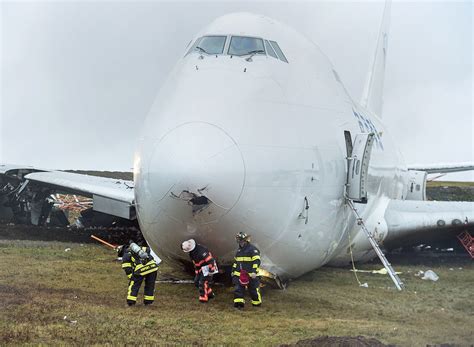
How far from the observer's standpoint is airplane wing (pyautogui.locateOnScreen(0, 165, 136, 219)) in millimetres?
18950

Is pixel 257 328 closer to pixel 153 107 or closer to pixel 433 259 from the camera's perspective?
pixel 153 107

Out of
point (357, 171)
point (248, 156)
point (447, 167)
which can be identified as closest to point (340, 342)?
point (248, 156)

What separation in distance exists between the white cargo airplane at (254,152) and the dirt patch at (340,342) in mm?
2435

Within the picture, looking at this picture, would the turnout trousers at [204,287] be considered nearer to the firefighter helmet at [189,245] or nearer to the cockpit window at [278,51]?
the firefighter helmet at [189,245]

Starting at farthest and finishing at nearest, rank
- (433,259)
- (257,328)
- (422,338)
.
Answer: (433,259), (257,328), (422,338)

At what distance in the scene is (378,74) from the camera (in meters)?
25.0

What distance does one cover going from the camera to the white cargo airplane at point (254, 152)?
29.0ft

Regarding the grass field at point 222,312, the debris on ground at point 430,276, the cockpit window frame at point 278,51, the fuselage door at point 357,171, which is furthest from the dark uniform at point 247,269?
the debris on ground at point 430,276

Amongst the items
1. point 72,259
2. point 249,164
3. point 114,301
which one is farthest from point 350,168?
point 72,259

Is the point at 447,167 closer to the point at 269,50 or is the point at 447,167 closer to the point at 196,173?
the point at 269,50

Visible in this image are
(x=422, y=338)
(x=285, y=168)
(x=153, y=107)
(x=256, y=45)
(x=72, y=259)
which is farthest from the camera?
(x=72, y=259)

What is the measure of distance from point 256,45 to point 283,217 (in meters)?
3.23

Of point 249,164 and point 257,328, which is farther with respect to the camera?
point 249,164

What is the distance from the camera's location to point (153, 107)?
1034 centimetres
